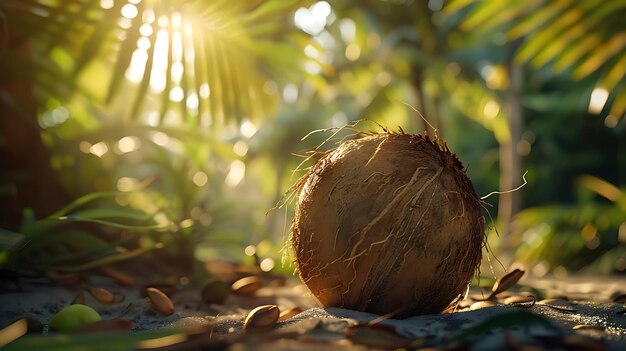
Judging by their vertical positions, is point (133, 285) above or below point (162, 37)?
below

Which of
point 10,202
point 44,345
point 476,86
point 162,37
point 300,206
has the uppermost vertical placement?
point 476,86

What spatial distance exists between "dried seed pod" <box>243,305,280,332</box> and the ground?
1 centimetres

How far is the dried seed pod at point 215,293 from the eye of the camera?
7.92 feet

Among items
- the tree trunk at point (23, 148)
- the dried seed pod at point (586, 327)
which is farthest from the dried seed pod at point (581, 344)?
the tree trunk at point (23, 148)

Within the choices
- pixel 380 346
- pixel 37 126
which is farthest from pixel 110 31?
pixel 380 346

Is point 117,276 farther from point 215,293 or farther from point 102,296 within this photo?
point 215,293

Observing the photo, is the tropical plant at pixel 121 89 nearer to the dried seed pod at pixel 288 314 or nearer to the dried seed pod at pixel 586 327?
the dried seed pod at pixel 288 314

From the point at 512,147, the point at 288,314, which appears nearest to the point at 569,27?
the point at 288,314

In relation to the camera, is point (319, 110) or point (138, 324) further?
point (319, 110)

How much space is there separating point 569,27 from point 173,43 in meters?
1.96

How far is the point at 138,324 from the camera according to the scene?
6.43ft

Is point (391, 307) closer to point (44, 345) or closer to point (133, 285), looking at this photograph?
point (44, 345)

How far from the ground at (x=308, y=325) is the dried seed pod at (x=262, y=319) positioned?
0.04 feet

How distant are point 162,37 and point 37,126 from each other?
34.9 inches
